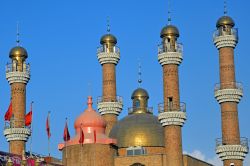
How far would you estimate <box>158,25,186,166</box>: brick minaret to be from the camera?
7181 cm

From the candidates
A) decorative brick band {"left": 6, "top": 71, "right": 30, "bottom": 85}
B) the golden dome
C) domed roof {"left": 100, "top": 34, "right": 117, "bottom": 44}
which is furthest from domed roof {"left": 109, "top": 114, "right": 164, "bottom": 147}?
the golden dome

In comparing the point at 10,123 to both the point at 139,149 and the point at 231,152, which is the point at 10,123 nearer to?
the point at 139,149

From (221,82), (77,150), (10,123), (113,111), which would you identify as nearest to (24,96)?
(10,123)

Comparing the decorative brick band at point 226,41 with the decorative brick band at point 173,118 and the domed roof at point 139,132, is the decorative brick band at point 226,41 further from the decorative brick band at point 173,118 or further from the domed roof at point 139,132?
the domed roof at point 139,132

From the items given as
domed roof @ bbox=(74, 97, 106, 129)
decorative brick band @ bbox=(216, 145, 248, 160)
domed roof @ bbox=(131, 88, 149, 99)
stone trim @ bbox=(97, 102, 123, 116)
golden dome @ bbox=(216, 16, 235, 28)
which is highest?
golden dome @ bbox=(216, 16, 235, 28)

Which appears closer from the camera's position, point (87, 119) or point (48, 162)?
point (48, 162)

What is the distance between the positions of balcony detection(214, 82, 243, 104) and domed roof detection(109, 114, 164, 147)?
7.79 meters

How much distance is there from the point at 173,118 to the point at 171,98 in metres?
2.64

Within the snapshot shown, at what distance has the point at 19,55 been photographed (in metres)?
83.7

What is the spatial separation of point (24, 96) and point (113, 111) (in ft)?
36.6

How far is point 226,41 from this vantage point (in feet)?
261

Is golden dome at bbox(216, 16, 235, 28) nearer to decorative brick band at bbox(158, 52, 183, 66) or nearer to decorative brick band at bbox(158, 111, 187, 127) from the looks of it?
decorative brick band at bbox(158, 52, 183, 66)

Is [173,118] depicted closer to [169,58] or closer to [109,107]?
[169,58]

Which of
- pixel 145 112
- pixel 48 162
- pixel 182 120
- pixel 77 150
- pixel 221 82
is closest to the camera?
pixel 48 162
